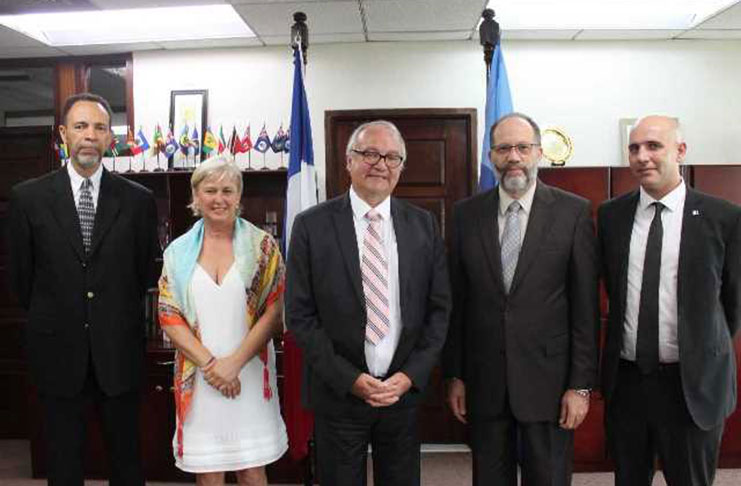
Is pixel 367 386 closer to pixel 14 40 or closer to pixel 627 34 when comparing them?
pixel 627 34

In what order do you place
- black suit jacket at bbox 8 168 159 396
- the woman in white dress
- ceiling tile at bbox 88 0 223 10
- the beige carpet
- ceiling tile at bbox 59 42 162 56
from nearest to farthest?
the woman in white dress → black suit jacket at bbox 8 168 159 396 → ceiling tile at bbox 88 0 223 10 → the beige carpet → ceiling tile at bbox 59 42 162 56

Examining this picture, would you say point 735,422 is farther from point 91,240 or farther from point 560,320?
point 91,240

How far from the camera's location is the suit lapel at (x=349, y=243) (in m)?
2.00

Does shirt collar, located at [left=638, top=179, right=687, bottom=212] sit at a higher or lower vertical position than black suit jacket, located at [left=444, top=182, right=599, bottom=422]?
higher

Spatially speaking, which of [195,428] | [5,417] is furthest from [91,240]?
[5,417]

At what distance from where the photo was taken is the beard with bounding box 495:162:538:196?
2.06 meters

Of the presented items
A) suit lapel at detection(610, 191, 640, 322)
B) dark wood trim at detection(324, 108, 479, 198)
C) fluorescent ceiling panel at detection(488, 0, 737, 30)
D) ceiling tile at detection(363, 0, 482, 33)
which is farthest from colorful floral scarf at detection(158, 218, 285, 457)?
fluorescent ceiling panel at detection(488, 0, 737, 30)

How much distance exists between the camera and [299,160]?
311cm

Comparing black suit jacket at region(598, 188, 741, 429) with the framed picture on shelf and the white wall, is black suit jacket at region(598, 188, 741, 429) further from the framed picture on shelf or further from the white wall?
the framed picture on shelf

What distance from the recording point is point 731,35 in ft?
13.2

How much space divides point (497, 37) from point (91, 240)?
6.66 feet

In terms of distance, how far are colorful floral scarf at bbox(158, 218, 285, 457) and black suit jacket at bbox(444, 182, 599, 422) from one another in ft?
2.46

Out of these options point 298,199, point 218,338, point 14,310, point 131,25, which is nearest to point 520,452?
point 218,338

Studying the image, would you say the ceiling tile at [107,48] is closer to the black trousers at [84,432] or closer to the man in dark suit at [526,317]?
the black trousers at [84,432]
